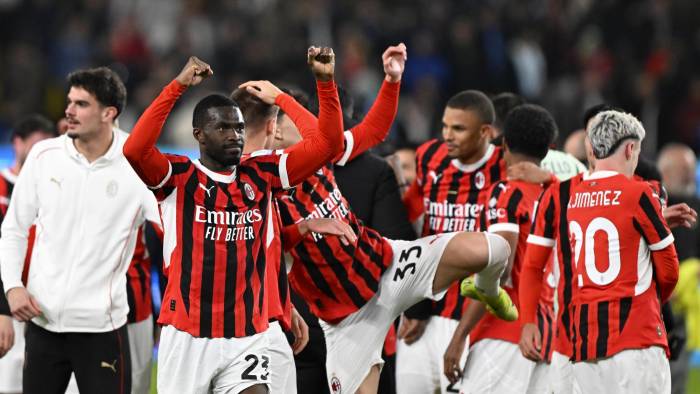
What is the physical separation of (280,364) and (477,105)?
2.66 meters

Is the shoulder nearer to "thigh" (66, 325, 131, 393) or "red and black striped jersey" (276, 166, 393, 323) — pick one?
"red and black striped jersey" (276, 166, 393, 323)

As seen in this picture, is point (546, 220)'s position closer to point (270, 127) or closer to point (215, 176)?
point (270, 127)

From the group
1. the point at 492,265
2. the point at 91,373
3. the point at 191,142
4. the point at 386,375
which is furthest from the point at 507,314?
the point at 191,142

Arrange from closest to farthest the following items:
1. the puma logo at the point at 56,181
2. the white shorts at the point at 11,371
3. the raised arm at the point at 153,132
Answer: the raised arm at the point at 153,132
the puma logo at the point at 56,181
the white shorts at the point at 11,371

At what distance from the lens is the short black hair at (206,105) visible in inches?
244

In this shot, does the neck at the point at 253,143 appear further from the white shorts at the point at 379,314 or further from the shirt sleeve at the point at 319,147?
the white shorts at the point at 379,314

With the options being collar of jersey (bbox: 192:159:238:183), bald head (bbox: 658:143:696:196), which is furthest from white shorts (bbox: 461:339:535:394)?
bald head (bbox: 658:143:696:196)

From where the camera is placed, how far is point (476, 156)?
27.0ft

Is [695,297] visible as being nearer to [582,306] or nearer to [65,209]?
[582,306]

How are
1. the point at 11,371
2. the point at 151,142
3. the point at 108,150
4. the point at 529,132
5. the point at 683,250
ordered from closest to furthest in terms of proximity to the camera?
the point at 151,142, the point at 108,150, the point at 529,132, the point at 11,371, the point at 683,250

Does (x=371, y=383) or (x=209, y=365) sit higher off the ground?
(x=209, y=365)

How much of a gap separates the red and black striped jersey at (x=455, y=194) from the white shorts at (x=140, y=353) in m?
2.01

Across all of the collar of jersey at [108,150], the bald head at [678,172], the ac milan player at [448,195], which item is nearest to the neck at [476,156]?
the ac milan player at [448,195]

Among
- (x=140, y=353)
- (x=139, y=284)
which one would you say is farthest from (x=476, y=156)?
(x=140, y=353)
